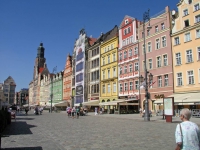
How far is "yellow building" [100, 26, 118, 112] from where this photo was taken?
50.4m

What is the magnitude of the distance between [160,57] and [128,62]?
851cm

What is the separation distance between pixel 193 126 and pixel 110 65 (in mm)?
48253

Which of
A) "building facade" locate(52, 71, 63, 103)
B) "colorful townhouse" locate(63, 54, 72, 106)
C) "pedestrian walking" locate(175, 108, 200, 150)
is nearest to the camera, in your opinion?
"pedestrian walking" locate(175, 108, 200, 150)

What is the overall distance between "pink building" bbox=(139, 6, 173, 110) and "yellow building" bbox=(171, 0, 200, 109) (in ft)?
3.59

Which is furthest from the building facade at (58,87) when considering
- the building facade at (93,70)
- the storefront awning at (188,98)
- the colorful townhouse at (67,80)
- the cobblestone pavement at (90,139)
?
the cobblestone pavement at (90,139)

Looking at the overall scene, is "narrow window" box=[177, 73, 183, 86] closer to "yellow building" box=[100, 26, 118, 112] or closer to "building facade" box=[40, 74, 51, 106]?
Result: "yellow building" box=[100, 26, 118, 112]

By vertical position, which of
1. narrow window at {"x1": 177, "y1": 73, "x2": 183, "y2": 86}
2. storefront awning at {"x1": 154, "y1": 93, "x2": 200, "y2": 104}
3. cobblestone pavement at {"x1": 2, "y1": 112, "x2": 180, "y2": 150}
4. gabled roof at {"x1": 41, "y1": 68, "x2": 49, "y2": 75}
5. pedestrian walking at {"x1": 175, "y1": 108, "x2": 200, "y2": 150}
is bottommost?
cobblestone pavement at {"x1": 2, "y1": 112, "x2": 180, "y2": 150}

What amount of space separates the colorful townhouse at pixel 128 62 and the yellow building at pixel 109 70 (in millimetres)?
1803

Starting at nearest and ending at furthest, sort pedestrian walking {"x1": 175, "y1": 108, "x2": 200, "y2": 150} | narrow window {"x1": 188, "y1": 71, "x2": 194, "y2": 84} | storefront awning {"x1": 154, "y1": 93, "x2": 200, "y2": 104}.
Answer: pedestrian walking {"x1": 175, "y1": 108, "x2": 200, "y2": 150}
storefront awning {"x1": 154, "y1": 93, "x2": 200, "y2": 104}
narrow window {"x1": 188, "y1": 71, "x2": 194, "y2": 84}

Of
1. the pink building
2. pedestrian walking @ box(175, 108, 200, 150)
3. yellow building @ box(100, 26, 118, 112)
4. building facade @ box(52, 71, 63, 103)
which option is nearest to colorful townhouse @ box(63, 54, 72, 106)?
building facade @ box(52, 71, 63, 103)


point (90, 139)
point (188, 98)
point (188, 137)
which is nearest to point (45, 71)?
point (188, 98)

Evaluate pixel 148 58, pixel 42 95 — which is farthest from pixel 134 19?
pixel 42 95

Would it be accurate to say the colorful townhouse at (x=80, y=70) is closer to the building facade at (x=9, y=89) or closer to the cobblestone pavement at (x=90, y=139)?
the cobblestone pavement at (x=90, y=139)

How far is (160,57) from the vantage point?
38594 millimetres
